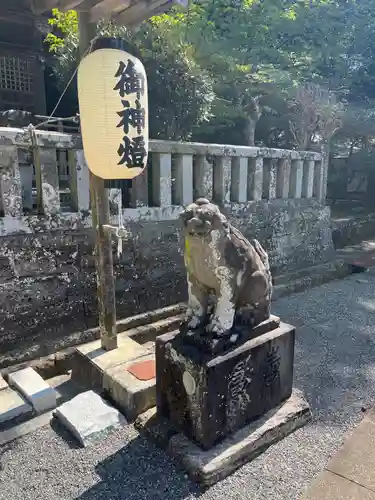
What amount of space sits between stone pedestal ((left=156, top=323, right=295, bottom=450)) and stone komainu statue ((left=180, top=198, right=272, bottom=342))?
0.19m

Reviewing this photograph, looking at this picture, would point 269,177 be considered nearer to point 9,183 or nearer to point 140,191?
point 140,191

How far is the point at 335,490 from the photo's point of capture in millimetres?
2557

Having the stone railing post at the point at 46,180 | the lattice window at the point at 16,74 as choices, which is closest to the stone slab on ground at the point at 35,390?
the stone railing post at the point at 46,180

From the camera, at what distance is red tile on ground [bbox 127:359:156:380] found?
3583mm

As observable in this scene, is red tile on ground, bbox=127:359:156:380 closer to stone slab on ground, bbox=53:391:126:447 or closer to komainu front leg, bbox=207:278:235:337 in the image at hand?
stone slab on ground, bbox=53:391:126:447

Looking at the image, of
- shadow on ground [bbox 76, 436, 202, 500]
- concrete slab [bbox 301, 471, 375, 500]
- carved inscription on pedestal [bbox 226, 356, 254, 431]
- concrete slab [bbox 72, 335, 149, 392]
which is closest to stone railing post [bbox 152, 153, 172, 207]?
concrete slab [bbox 72, 335, 149, 392]

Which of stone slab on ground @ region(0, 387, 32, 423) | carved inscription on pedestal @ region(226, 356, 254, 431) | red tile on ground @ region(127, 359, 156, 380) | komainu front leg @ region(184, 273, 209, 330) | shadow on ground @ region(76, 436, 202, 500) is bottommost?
shadow on ground @ region(76, 436, 202, 500)

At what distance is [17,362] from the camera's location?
4.21m

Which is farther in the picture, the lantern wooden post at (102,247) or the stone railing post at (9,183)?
the stone railing post at (9,183)

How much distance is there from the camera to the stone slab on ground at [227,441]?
8.74ft

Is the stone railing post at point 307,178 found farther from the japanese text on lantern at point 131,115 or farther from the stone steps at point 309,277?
the japanese text on lantern at point 131,115

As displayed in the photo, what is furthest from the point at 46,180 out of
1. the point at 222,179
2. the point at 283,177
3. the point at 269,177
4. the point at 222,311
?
the point at 283,177

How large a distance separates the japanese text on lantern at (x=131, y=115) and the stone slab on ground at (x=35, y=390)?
2220mm

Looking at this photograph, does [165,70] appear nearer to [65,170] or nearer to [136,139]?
[65,170]
